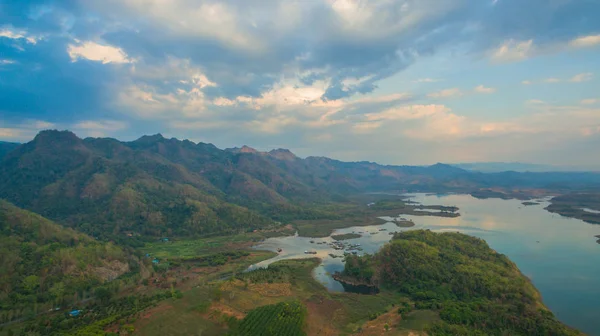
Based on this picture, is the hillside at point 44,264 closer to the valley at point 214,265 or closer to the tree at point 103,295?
the valley at point 214,265

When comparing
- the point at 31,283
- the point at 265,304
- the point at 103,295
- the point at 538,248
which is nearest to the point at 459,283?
the point at 265,304

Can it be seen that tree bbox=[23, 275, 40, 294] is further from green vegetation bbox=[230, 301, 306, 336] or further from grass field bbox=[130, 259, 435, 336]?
green vegetation bbox=[230, 301, 306, 336]

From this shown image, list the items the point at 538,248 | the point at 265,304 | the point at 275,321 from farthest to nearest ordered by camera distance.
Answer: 1. the point at 538,248
2. the point at 265,304
3. the point at 275,321

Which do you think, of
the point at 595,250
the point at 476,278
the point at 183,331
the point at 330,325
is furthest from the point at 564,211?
the point at 183,331

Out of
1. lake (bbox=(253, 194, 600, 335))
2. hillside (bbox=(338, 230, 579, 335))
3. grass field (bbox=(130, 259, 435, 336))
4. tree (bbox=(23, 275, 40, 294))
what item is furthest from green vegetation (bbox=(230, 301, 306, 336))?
tree (bbox=(23, 275, 40, 294))

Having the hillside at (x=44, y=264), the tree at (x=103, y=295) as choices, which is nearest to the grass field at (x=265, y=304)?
the tree at (x=103, y=295)

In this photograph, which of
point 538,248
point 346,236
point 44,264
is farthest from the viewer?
point 346,236

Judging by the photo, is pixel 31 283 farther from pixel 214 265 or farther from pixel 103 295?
pixel 214 265
